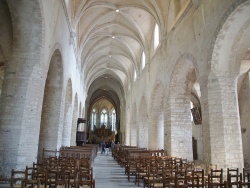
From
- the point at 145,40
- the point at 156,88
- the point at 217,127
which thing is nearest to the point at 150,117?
the point at 156,88

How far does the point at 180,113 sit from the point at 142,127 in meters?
8.51

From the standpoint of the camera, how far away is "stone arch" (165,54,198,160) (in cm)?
1188

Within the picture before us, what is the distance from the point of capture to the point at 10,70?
705 centimetres

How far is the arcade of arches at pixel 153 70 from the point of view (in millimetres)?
7023

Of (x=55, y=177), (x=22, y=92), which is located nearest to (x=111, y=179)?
(x=55, y=177)

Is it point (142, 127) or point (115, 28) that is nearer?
point (115, 28)

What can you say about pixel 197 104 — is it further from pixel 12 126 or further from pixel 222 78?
pixel 12 126

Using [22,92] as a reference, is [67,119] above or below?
below

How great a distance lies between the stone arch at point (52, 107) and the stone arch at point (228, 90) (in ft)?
23.0

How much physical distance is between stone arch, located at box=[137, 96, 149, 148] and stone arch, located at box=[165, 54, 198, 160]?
24.6 ft

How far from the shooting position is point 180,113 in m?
12.3

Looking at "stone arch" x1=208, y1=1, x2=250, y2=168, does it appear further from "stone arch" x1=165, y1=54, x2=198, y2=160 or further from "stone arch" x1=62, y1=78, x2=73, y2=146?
"stone arch" x1=62, y1=78, x2=73, y2=146

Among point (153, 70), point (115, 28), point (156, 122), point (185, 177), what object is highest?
point (115, 28)

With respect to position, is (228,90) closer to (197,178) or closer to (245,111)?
(197,178)
